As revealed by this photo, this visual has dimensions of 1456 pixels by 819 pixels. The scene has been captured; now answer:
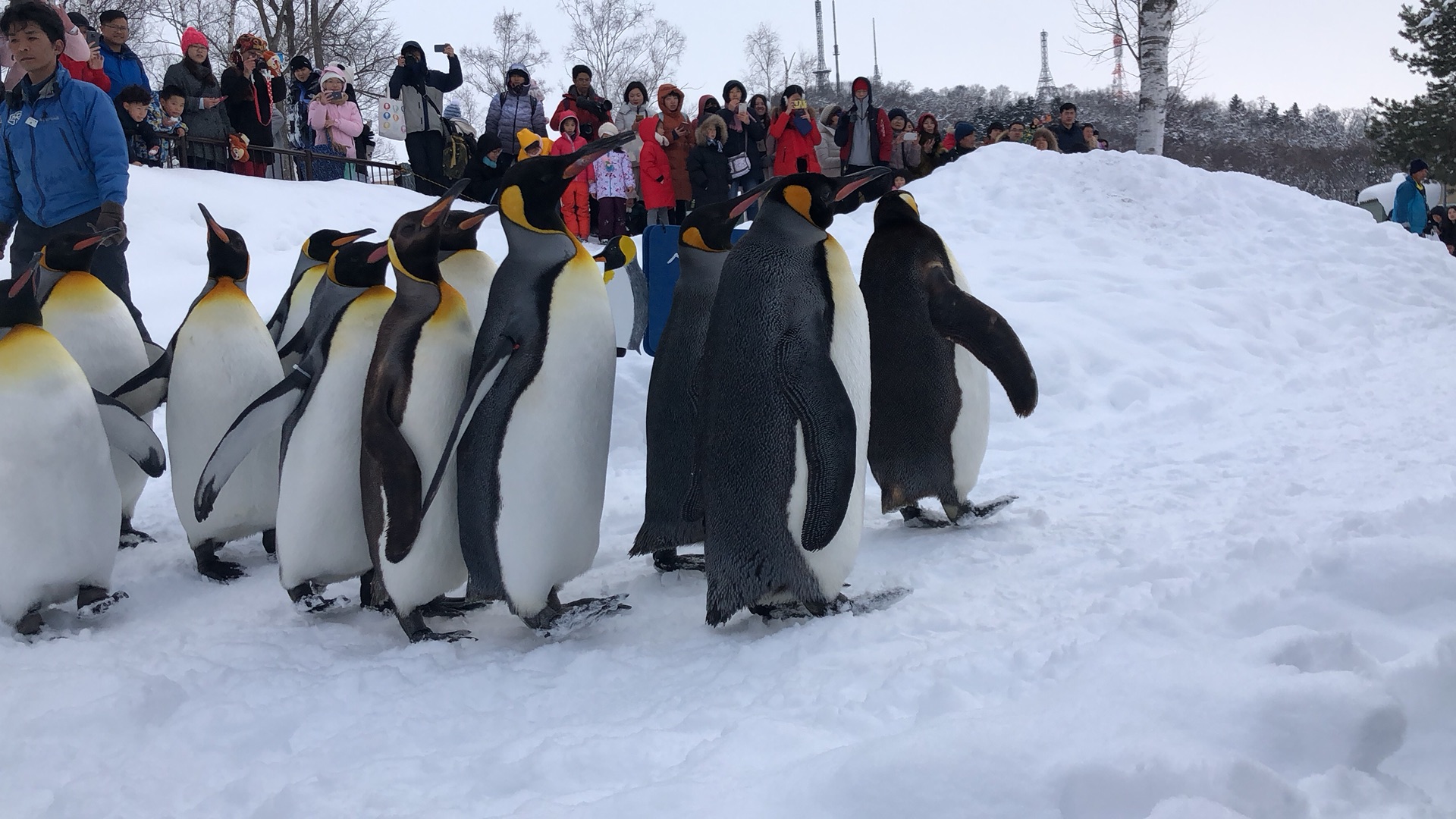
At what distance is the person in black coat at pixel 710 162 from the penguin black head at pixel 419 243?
18.1 feet

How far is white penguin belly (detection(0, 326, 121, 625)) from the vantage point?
265 cm

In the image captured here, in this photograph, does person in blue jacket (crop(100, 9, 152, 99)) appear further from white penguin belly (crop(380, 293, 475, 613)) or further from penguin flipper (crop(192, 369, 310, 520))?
white penguin belly (crop(380, 293, 475, 613))

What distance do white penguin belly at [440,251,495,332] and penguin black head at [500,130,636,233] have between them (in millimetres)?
451

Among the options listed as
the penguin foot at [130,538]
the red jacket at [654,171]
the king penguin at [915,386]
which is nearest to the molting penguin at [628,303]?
the king penguin at [915,386]

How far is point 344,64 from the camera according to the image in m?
9.76

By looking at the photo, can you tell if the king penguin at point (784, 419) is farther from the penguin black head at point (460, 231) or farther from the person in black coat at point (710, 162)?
the person in black coat at point (710, 162)

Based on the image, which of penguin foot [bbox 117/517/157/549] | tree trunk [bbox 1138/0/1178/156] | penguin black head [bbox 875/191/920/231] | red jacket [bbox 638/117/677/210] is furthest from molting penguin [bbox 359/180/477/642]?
tree trunk [bbox 1138/0/1178/156]

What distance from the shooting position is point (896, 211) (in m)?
3.21

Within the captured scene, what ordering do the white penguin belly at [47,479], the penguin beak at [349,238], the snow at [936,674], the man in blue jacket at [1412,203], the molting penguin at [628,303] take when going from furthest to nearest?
the man in blue jacket at [1412,203] < the molting penguin at [628,303] < the penguin beak at [349,238] < the white penguin belly at [47,479] < the snow at [936,674]

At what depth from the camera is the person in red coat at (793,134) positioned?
8555mm

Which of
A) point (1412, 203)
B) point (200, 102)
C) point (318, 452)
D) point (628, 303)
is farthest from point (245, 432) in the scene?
point (1412, 203)

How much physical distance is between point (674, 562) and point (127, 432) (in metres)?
1.65

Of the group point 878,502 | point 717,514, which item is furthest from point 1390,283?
point 717,514

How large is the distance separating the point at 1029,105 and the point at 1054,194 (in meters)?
24.4
